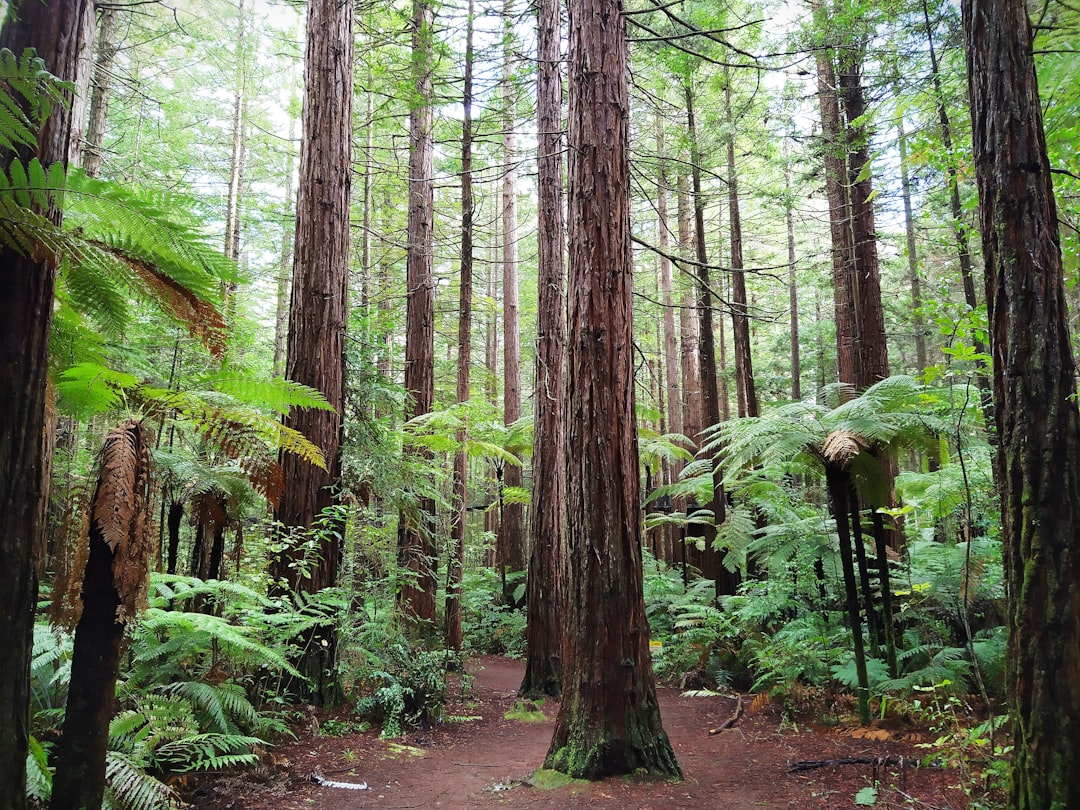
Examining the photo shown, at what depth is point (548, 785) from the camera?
432cm

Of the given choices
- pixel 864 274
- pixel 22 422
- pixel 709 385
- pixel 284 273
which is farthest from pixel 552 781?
pixel 284 273

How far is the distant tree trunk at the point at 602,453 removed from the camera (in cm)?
448

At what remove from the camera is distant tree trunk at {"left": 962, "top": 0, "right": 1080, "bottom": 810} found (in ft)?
9.78

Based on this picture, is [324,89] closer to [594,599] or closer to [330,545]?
[330,545]

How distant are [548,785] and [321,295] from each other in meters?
4.81

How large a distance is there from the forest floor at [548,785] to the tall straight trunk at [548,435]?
126cm

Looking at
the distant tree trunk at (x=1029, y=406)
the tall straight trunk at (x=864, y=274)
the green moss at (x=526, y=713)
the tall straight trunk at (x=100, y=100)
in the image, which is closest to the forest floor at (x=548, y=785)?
the green moss at (x=526, y=713)

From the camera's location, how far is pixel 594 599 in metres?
4.65

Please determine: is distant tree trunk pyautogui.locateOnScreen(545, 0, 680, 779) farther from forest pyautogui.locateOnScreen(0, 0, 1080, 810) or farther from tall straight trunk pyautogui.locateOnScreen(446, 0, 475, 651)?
tall straight trunk pyautogui.locateOnScreen(446, 0, 475, 651)

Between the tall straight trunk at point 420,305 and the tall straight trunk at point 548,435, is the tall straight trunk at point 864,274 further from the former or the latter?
the tall straight trunk at point 420,305

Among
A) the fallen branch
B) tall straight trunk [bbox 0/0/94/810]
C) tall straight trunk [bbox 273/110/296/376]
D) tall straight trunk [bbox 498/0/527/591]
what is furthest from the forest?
tall straight trunk [bbox 273/110/296/376]

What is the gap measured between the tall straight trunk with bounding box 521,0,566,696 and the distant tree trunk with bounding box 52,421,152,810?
230 inches

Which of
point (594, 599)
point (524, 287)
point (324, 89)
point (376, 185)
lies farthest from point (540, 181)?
point (524, 287)

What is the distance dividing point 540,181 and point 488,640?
9613 mm
